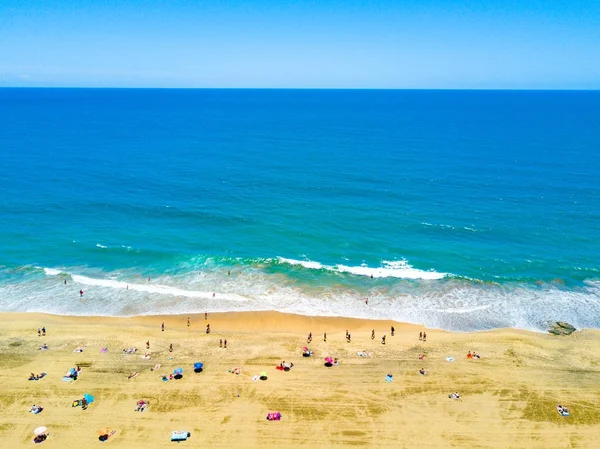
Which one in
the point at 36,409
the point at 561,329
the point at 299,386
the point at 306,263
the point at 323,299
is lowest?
the point at 36,409

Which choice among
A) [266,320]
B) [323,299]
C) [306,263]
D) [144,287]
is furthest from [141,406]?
[306,263]

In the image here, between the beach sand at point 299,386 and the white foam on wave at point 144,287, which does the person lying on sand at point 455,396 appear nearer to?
the beach sand at point 299,386

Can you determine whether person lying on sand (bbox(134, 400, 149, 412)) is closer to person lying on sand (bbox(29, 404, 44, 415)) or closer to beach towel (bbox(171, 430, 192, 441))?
beach towel (bbox(171, 430, 192, 441))

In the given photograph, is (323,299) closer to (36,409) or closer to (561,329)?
(561,329)

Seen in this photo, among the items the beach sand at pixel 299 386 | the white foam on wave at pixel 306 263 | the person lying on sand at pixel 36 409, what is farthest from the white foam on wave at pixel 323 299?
the person lying on sand at pixel 36 409

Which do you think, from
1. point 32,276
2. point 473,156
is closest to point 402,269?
point 32,276

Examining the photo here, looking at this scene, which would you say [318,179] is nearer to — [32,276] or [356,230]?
[356,230]
